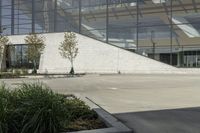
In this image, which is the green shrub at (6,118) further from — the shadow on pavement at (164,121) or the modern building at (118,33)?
the modern building at (118,33)

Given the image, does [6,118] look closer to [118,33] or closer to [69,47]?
[69,47]

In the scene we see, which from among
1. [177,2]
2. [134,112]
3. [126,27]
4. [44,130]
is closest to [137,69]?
[126,27]

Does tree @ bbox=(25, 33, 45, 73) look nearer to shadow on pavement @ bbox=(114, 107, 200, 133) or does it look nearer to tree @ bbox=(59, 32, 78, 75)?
tree @ bbox=(59, 32, 78, 75)

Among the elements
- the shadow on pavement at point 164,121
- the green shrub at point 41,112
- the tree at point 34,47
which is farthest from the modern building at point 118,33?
the green shrub at point 41,112

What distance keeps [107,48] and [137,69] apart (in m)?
4.53

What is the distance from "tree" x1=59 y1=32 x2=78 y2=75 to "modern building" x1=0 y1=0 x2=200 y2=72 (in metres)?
1.56

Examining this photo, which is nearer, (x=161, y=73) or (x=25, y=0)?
(x=161, y=73)

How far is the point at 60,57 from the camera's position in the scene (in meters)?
48.5

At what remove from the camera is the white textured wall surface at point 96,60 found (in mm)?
44125

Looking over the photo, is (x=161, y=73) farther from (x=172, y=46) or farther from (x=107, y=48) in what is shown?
(x=107, y=48)

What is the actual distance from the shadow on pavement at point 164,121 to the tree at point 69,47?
32777 mm

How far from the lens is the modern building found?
44.2 metres

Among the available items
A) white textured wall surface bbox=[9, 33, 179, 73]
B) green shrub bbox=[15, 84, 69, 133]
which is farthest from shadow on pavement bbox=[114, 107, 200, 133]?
white textured wall surface bbox=[9, 33, 179, 73]

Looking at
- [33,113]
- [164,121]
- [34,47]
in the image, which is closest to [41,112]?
[33,113]
